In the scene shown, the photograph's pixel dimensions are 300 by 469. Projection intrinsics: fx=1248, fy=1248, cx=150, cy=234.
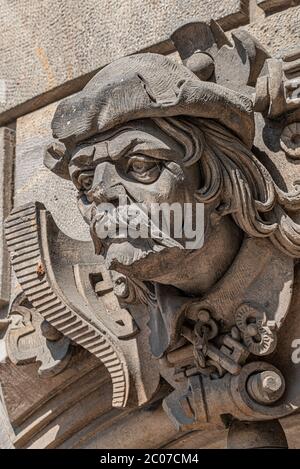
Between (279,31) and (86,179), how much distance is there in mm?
510

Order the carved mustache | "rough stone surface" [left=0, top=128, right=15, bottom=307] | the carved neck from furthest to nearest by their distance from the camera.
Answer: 1. "rough stone surface" [left=0, top=128, right=15, bottom=307]
2. the carved neck
3. the carved mustache

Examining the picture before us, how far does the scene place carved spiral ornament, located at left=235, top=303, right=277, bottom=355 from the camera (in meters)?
2.14

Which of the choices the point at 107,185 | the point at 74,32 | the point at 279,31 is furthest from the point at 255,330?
the point at 74,32

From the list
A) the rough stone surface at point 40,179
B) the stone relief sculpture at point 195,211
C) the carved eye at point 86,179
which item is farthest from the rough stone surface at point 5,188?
the carved eye at point 86,179

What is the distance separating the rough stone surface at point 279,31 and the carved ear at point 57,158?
0.45 m

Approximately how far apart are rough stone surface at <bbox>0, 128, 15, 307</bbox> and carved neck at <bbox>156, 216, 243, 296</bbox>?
57 centimetres

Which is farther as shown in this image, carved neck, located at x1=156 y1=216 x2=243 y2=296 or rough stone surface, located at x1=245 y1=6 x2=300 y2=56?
rough stone surface, located at x1=245 y1=6 x2=300 y2=56

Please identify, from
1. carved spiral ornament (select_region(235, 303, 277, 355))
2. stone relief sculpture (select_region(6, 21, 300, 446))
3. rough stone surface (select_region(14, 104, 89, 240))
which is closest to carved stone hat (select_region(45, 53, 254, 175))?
stone relief sculpture (select_region(6, 21, 300, 446))

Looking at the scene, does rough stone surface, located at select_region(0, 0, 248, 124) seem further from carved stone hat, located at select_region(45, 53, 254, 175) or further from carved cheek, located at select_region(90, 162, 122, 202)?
carved cheek, located at select_region(90, 162, 122, 202)

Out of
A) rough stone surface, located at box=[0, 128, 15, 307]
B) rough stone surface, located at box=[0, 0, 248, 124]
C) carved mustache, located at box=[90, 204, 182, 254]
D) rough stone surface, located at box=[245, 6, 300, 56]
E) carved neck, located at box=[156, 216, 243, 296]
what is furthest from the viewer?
rough stone surface, located at box=[0, 128, 15, 307]

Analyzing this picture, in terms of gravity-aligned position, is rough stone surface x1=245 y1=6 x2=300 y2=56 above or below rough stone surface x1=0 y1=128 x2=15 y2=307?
above

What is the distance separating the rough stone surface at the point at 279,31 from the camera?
232 cm
